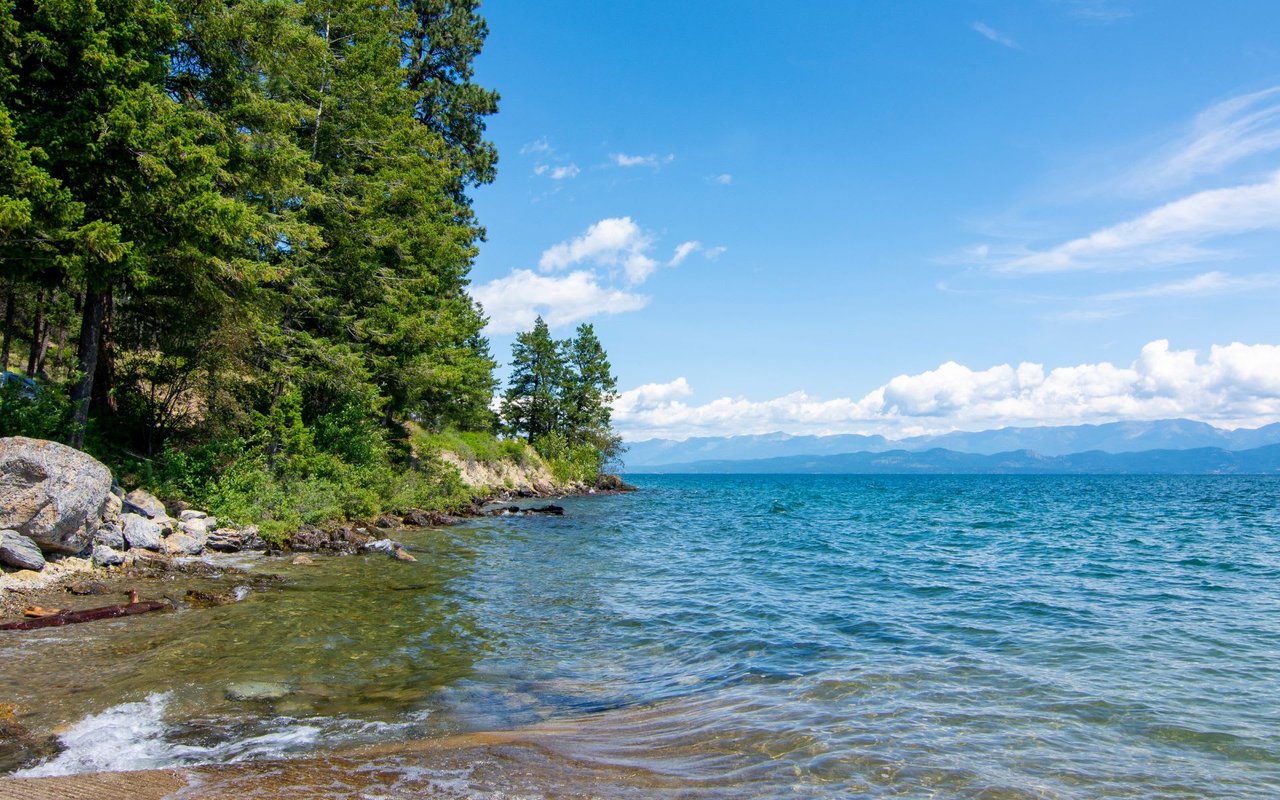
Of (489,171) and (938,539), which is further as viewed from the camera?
(489,171)

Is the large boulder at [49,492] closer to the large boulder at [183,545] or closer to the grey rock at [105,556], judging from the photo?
the grey rock at [105,556]

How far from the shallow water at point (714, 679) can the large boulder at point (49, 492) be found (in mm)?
3782

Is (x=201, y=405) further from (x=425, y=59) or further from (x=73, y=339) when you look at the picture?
(x=425, y=59)

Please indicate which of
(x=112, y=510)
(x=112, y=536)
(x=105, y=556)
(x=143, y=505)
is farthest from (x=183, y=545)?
(x=105, y=556)

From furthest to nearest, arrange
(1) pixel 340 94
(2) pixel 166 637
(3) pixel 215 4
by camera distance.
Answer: (1) pixel 340 94
(3) pixel 215 4
(2) pixel 166 637

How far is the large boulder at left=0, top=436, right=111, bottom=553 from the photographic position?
13.5 m

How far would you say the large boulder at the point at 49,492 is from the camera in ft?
44.3

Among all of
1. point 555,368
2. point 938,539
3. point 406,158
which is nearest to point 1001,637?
point 938,539

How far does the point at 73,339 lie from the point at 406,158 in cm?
1531

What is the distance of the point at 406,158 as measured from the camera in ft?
101

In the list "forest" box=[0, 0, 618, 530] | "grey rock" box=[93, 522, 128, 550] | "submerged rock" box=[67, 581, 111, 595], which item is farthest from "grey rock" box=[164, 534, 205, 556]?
"submerged rock" box=[67, 581, 111, 595]

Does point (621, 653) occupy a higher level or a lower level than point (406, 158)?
lower

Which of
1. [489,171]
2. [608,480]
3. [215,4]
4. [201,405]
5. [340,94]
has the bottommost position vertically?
[608,480]

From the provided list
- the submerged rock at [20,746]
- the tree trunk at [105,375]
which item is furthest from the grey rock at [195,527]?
the submerged rock at [20,746]
